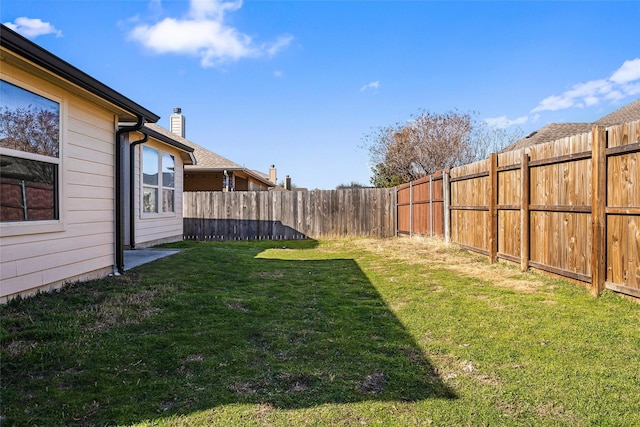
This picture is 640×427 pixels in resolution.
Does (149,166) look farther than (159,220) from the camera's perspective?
No

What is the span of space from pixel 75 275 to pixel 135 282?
2.29 feet

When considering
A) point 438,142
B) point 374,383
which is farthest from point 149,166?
point 438,142

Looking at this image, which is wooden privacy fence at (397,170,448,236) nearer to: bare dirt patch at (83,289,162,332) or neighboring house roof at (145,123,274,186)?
neighboring house roof at (145,123,274,186)

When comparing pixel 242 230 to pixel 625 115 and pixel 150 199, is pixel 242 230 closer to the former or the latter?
pixel 150 199

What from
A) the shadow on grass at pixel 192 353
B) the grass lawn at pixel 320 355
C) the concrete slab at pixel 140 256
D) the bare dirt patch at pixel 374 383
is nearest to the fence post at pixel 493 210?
the grass lawn at pixel 320 355

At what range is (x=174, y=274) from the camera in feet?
19.4

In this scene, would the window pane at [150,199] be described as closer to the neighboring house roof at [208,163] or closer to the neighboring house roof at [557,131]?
the neighboring house roof at [208,163]

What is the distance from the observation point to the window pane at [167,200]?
10.3 meters

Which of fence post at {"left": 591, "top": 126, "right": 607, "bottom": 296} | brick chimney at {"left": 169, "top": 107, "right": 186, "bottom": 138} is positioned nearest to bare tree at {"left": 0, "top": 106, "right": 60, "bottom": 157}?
fence post at {"left": 591, "top": 126, "right": 607, "bottom": 296}

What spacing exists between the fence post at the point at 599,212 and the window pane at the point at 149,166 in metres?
8.59

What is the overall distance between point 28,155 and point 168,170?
6.64 metres

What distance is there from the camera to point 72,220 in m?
4.80

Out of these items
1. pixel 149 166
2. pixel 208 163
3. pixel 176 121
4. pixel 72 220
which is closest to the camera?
pixel 72 220

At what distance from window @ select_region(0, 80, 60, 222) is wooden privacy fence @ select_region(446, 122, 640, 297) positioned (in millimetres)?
6106
